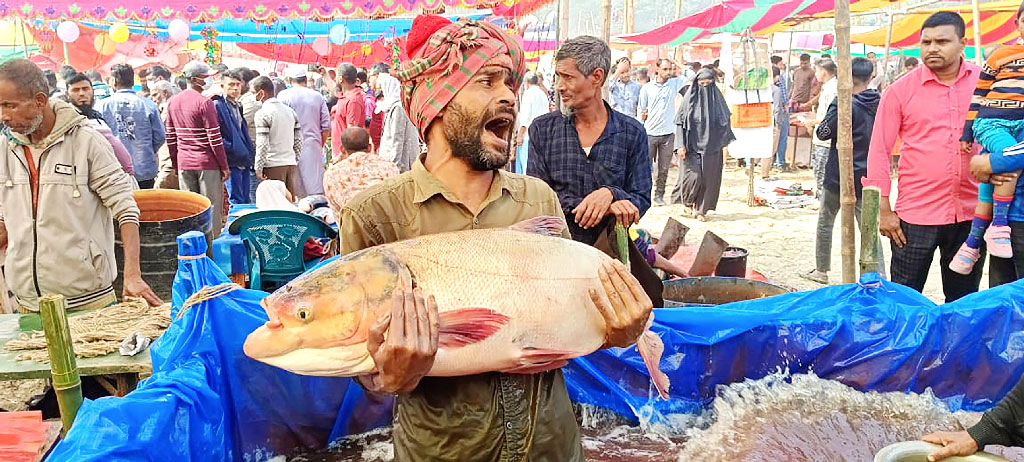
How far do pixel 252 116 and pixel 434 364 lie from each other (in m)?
8.60

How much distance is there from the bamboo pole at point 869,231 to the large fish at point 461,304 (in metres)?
2.56

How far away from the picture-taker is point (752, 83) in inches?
400

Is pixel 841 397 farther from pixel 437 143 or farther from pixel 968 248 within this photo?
pixel 437 143

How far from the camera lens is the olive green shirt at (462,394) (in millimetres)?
1554

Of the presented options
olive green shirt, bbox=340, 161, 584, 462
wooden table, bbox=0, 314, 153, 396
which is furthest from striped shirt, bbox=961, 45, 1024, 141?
wooden table, bbox=0, 314, 153, 396

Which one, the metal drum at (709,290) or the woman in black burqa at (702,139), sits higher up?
the woman in black burqa at (702,139)

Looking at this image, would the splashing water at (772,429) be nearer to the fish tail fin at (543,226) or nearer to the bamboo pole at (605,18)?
the fish tail fin at (543,226)

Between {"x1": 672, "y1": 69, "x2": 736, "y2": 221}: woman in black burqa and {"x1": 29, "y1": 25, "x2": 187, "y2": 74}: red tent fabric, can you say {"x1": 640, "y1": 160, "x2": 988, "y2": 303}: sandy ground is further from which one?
{"x1": 29, "y1": 25, "x2": 187, "y2": 74}: red tent fabric

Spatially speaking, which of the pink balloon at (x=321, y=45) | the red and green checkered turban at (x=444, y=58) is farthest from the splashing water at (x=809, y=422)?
the pink balloon at (x=321, y=45)

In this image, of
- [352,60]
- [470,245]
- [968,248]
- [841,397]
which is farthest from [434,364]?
[352,60]

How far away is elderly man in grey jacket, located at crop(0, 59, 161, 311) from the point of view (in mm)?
3324

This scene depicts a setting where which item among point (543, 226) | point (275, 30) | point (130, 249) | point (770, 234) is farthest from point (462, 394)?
point (275, 30)

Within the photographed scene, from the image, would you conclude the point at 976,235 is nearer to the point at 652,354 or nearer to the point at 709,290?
the point at 709,290

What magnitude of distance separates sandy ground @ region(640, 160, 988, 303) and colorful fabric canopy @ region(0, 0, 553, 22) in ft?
21.2
